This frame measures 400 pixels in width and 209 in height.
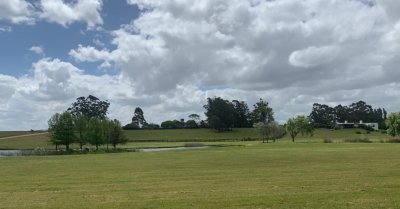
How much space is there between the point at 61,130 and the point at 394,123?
84342mm

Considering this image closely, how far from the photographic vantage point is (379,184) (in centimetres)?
2236

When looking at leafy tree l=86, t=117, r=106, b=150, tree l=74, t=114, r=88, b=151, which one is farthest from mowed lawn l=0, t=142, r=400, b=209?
tree l=74, t=114, r=88, b=151

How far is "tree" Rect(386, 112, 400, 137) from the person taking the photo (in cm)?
12744

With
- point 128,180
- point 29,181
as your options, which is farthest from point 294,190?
point 29,181

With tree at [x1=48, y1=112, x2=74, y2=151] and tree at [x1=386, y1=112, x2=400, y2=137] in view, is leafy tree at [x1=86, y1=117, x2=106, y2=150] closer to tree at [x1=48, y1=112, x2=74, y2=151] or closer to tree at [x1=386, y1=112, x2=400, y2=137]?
tree at [x1=48, y1=112, x2=74, y2=151]

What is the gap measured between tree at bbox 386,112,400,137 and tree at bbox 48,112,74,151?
81811mm

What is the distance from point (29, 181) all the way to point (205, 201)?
1484 cm

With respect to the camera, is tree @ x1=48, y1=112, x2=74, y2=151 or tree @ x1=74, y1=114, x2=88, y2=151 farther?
tree @ x1=74, y1=114, x2=88, y2=151

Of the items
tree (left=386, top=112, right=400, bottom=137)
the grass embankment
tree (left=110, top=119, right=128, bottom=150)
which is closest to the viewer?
tree (left=110, top=119, right=128, bottom=150)

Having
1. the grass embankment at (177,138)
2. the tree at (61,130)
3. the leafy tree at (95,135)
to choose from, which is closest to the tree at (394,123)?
the grass embankment at (177,138)

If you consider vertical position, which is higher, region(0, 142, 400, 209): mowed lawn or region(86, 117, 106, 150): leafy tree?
region(86, 117, 106, 150): leafy tree

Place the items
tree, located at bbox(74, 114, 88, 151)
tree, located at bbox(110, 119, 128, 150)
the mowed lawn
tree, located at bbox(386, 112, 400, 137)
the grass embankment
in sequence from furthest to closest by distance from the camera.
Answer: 1. the grass embankment
2. tree, located at bbox(386, 112, 400, 137)
3. tree, located at bbox(110, 119, 128, 150)
4. tree, located at bbox(74, 114, 88, 151)
5. the mowed lawn

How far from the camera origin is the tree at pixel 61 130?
10712cm

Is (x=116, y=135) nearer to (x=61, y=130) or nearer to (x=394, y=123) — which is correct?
(x=61, y=130)
